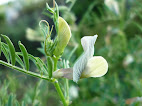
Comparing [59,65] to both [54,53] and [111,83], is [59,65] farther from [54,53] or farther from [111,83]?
[111,83]

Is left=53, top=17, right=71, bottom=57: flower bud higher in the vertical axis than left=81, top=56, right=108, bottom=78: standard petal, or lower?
higher

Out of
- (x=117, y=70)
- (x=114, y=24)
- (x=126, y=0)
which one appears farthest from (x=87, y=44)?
(x=126, y=0)

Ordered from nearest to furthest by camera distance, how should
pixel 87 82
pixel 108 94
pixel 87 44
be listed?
1. pixel 87 44
2. pixel 108 94
3. pixel 87 82

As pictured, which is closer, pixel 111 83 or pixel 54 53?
pixel 54 53

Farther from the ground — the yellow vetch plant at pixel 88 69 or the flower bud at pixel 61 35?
the flower bud at pixel 61 35

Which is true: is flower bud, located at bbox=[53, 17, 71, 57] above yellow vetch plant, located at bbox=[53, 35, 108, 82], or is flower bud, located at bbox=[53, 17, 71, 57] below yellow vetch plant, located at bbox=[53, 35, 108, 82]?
above
